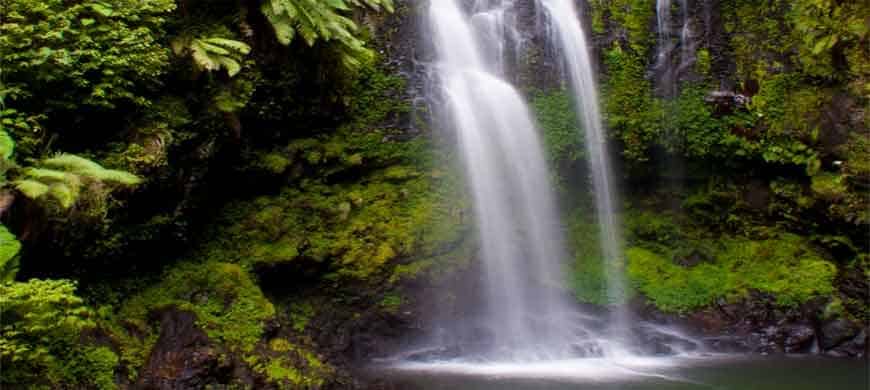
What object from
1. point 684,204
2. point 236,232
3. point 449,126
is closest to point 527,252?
point 449,126

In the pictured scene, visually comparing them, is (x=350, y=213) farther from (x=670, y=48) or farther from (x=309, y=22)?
(x=670, y=48)

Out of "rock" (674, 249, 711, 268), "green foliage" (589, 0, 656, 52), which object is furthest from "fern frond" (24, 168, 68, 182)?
"rock" (674, 249, 711, 268)

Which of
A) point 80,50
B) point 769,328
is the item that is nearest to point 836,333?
point 769,328

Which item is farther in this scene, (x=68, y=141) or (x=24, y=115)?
(x=68, y=141)

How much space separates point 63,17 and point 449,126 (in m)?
5.58

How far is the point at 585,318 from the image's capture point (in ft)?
32.3

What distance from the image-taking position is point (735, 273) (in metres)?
10.3

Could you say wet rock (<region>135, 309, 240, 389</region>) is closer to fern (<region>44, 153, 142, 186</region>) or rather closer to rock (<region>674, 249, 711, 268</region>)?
fern (<region>44, 153, 142, 186</region>)

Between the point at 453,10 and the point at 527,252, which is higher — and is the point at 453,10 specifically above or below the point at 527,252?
above

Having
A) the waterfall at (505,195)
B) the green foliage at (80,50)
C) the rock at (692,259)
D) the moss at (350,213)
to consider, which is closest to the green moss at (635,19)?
the waterfall at (505,195)

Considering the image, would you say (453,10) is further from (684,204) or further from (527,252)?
(684,204)

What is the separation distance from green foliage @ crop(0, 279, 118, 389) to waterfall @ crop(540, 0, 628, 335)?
7.60 meters

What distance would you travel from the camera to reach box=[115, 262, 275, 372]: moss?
6.52 metres

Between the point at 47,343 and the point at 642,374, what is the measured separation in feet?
21.2
